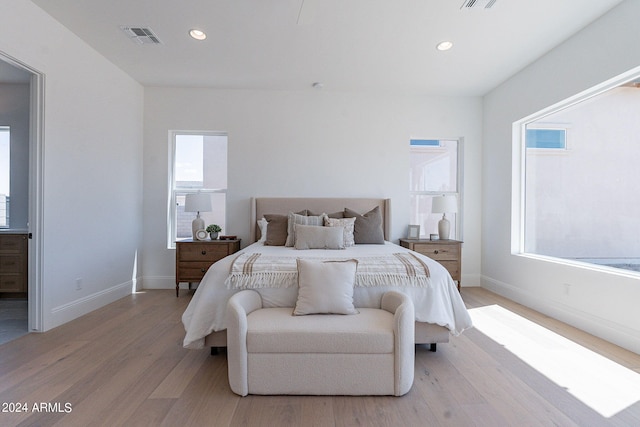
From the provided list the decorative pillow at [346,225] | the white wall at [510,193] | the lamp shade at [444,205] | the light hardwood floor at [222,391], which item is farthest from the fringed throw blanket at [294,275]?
the lamp shade at [444,205]

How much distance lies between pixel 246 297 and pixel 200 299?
1.32ft

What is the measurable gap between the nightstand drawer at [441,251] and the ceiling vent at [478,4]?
2.67m

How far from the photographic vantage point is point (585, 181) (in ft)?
10.9

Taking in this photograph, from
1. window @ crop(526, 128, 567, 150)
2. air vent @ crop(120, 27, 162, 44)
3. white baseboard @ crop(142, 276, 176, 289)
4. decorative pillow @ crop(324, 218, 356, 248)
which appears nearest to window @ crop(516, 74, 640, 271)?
window @ crop(526, 128, 567, 150)

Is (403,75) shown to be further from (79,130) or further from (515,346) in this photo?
(79,130)

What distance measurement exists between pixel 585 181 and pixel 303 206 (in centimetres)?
322

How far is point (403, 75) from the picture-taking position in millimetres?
4094

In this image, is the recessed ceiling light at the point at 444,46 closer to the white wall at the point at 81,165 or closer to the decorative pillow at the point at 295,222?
the decorative pillow at the point at 295,222

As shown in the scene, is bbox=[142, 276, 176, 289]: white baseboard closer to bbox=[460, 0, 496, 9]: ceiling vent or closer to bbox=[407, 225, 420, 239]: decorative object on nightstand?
bbox=[407, 225, 420, 239]: decorative object on nightstand

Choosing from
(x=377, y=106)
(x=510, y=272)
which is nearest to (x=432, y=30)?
(x=377, y=106)

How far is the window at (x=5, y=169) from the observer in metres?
4.29

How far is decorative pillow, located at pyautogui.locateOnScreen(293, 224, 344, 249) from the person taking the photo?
11.5ft

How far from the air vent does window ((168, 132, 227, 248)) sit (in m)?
1.55

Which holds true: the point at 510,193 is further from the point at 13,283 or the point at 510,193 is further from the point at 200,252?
the point at 13,283
